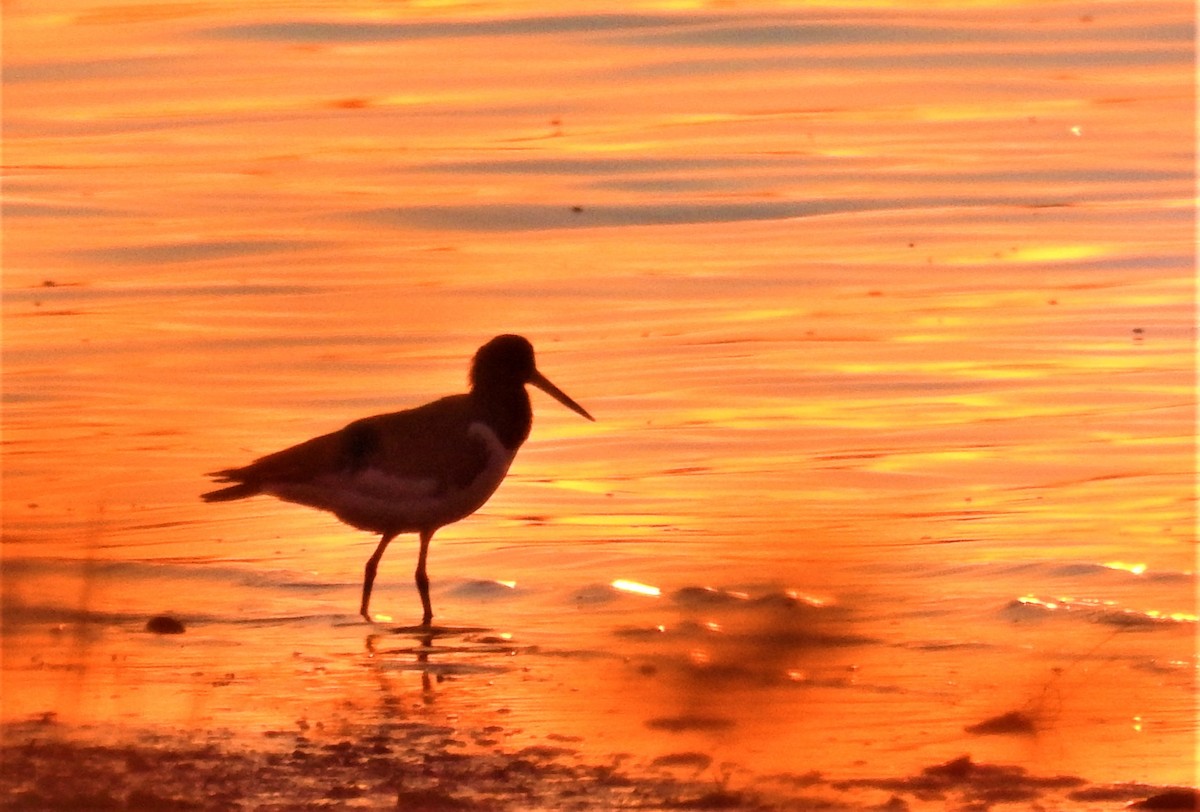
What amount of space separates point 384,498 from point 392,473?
0.35 ft

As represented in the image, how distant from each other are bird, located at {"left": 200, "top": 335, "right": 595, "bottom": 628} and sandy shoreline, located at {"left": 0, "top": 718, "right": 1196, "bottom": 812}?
132 inches

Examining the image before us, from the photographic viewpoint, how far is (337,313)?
Answer: 1347 centimetres

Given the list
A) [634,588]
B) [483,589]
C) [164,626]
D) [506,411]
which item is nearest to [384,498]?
[483,589]

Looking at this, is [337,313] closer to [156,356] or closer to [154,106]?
[156,356]

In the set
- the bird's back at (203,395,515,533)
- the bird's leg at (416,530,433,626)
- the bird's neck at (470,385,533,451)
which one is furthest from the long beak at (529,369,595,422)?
the bird's leg at (416,530,433,626)

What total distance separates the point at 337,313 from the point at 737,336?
88.2 inches

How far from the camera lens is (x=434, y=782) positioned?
19.4 feet

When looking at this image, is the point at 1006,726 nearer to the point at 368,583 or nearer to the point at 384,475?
the point at 368,583

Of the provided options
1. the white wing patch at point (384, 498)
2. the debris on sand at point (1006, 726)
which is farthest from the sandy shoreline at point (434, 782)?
the white wing patch at point (384, 498)

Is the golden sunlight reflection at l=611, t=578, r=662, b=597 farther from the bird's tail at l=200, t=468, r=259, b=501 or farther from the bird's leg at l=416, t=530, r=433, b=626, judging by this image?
the bird's tail at l=200, t=468, r=259, b=501

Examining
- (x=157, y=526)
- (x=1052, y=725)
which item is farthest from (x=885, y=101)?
(x=1052, y=725)

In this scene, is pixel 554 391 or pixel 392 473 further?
pixel 554 391

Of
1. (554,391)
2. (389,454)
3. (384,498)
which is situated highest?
(554,391)

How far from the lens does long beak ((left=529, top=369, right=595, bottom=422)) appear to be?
431 inches
